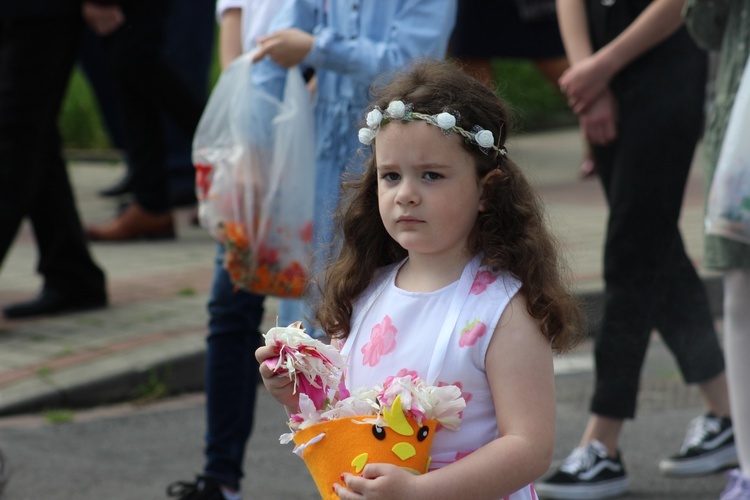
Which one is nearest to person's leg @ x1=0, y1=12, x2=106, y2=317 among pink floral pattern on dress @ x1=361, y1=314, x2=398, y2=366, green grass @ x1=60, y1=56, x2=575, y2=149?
pink floral pattern on dress @ x1=361, y1=314, x2=398, y2=366

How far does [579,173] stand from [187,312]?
17.0 ft

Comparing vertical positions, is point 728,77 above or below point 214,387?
above

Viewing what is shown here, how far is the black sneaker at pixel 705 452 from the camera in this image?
13.2 feet

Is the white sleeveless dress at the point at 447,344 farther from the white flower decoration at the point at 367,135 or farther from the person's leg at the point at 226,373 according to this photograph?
the person's leg at the point at 226,373

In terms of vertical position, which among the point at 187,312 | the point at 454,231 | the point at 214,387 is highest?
the point at 454,231

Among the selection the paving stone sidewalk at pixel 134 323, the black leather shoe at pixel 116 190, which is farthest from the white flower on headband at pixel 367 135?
the black leather shoe at pixel 116 190

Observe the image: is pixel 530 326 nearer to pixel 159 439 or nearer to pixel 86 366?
pixel 159 439

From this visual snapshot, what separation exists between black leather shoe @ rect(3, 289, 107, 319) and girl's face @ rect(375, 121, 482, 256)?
3820 millimetres

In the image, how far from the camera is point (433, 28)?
3.13m

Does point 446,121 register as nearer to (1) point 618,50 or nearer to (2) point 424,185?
(2) point 424,185

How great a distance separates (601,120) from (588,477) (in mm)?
1076

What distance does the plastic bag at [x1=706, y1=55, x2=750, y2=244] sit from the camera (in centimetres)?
318

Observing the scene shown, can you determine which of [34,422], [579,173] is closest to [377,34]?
[34,422]

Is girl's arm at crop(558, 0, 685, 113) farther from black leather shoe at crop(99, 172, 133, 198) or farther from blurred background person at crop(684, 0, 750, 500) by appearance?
black leather shoe at crop(99, 172, 133, 198)
